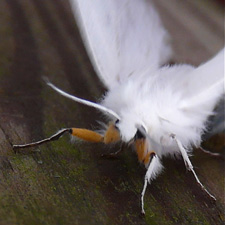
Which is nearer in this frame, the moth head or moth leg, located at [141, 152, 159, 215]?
moth leg, located at [141, 152, 159, 215]

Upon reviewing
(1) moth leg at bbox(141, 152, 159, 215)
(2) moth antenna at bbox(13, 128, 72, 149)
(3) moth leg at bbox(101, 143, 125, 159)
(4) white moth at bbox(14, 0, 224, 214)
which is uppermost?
(4) white moth at bbox(14, 0, 224, 214)

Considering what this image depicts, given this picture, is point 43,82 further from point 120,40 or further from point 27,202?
point 27,202

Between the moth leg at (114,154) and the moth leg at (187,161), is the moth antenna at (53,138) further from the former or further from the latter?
the moth leg at (187,161)

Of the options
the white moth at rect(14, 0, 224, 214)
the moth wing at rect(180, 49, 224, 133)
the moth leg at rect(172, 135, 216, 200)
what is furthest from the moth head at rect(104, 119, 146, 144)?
the moth wing at rect(180, 49, 224, 133)

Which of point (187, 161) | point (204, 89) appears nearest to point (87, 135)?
point (187, 161)

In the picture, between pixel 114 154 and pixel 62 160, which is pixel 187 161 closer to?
pixel 114 154

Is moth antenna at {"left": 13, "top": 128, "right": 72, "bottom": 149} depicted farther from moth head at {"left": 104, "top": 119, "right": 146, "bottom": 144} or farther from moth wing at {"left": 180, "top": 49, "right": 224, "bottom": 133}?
moth wing at {"left": 180, "top": 49, "right": 224, "bottom": 133}
